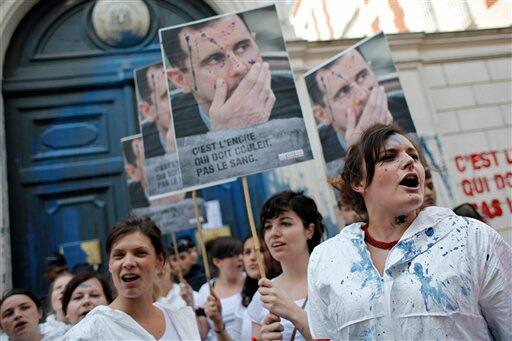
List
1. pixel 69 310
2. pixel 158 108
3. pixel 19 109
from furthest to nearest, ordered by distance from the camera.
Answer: pixel 19 109
pixel 158 108
pixel 69 310

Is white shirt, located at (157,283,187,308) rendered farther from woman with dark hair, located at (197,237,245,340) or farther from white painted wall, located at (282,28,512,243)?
white painted wall, located at (282,28,512,243)

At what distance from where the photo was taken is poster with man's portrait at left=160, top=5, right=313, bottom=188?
118 inches

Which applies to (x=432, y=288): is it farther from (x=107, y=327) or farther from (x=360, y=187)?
(x=107, y=327)

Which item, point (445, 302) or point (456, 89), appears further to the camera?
point (456, 89)

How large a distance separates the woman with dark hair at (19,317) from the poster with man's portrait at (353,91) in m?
2.68

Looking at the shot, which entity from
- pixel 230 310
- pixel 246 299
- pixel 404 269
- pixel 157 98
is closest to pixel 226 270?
pixel 230 310

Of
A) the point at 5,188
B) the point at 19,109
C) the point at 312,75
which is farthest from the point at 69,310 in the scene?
the point at 19,109

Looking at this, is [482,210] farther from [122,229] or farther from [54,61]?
[54,61]

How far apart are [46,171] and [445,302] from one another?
5615 millimetres

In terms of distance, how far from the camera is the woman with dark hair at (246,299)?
124 inches

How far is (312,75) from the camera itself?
176 inches

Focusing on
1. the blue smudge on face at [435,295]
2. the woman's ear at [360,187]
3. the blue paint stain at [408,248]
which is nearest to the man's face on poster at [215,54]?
the woman's ear at [360,187]

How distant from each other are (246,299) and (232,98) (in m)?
1.56

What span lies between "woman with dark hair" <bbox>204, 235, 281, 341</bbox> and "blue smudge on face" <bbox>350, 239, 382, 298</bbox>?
52.6 inches
